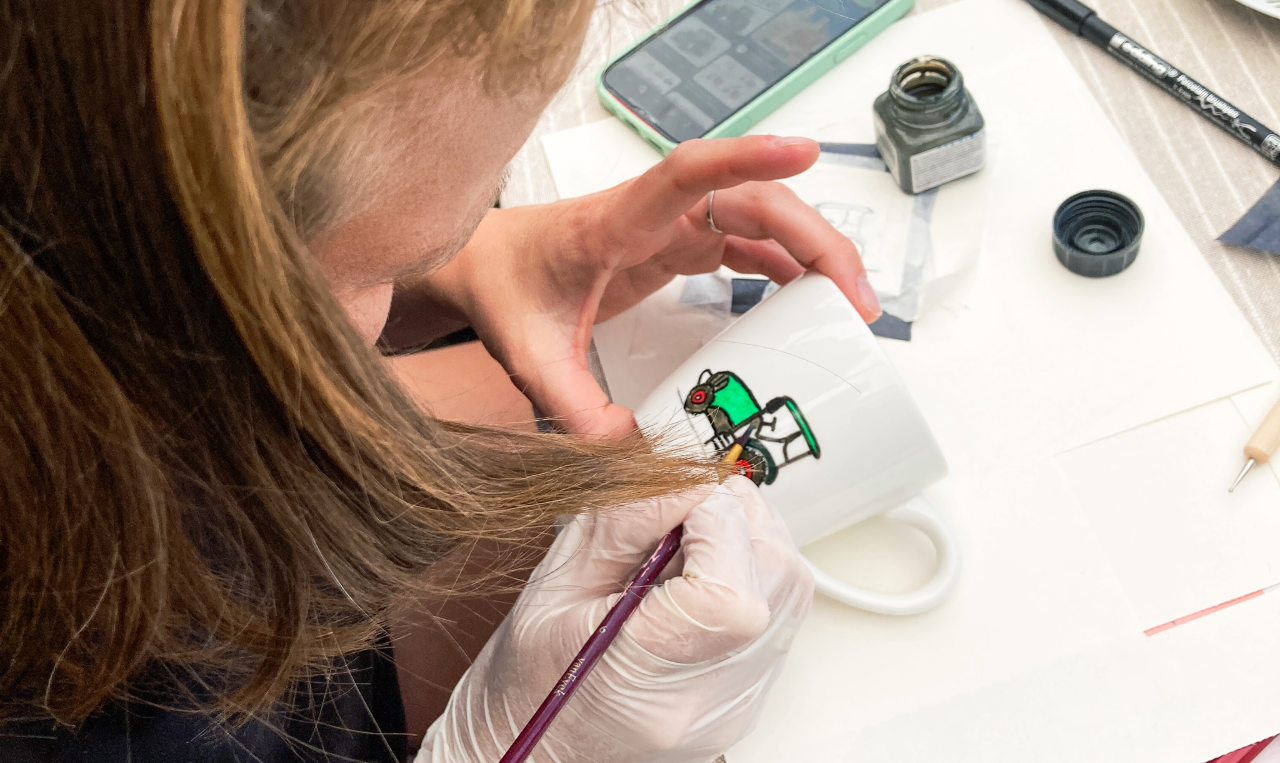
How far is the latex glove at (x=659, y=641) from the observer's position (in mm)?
562

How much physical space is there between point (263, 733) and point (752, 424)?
0.35 meters

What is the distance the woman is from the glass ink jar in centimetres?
11

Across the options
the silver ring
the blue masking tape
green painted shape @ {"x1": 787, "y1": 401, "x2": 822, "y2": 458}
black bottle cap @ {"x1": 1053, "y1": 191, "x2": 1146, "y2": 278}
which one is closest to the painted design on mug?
green painted shape @ {"x1": 787, "y1": 401, "x2": 822, "y2": 458}

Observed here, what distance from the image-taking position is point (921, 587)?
0.63 meters

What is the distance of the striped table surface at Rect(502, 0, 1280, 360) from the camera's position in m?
0.70

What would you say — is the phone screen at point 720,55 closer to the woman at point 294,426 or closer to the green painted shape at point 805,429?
the woman at point 294,426

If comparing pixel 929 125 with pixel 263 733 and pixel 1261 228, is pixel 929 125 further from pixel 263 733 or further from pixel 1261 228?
pixel 263 733

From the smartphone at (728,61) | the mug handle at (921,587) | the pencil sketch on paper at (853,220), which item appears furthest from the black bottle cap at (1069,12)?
the mug handle at (921,587)

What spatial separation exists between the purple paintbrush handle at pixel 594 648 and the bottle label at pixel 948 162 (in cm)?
34

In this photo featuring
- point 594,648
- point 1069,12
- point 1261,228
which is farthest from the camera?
point 1069,12

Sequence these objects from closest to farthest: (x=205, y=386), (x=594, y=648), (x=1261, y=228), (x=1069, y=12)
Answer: (x=205, y=386) < (x=594, y=648) < (x=1261, y=228) < (x=1069, y=12)

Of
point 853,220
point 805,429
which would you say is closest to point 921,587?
point 805,429

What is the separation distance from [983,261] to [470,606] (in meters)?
0.47

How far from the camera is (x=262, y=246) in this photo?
0.94 ft
